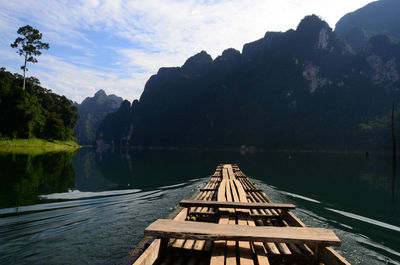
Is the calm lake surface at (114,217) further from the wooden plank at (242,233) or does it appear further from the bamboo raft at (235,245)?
the wooden plank at (242,233)

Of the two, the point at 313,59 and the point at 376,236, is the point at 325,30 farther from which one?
the point at 376,236

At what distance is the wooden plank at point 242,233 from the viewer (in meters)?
4.53

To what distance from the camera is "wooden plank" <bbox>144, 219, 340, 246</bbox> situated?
4.53 m

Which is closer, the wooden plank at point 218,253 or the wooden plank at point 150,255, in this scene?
the wooden plank at point 150,255

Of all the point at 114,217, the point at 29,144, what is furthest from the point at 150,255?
the point at 29,144

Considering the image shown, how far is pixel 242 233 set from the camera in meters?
4.69

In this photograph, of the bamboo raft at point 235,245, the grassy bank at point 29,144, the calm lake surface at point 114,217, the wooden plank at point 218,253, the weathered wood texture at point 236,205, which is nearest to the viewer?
the wooden plank at point 218,253

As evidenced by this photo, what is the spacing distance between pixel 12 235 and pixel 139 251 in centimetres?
507

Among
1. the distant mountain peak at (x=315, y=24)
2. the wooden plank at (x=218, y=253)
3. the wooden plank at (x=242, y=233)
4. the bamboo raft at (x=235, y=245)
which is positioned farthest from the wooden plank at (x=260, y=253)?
the distant mountain peak at (x=315, y=24)

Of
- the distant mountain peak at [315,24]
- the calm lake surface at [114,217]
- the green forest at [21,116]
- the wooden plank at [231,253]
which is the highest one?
the distant mountain peak at [315,24]

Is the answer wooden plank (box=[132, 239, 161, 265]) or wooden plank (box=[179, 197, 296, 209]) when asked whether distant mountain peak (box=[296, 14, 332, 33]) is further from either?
wooden plank (box=[132, 239, 161, 265])

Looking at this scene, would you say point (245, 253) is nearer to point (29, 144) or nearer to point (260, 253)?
point (260, 253)

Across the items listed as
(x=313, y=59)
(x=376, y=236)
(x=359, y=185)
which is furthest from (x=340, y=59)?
(x=376, y=236)

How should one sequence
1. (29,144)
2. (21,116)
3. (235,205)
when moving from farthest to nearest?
(29,144) < (21,116) < (235,205)
